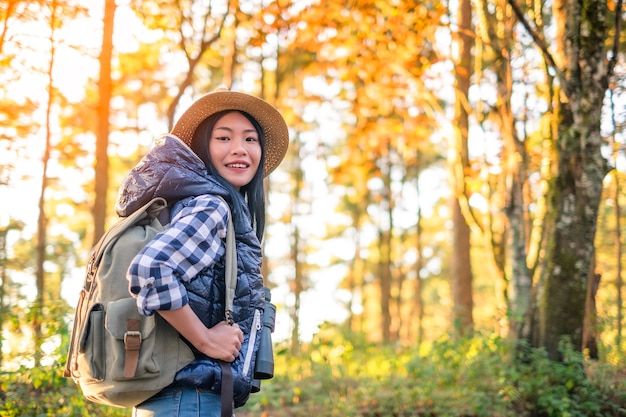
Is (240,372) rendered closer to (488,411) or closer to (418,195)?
(488,411)

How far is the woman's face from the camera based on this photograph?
2.68 meters

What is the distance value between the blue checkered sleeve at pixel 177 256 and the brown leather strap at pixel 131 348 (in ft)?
0.32

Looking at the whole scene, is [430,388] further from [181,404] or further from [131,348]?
[131,348]

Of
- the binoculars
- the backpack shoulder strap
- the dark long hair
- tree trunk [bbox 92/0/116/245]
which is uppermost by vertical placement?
tree trunk [bbox 92/0/116/245]

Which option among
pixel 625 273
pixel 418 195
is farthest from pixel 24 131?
pixel 625 273

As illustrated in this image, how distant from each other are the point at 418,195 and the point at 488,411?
15.1 m

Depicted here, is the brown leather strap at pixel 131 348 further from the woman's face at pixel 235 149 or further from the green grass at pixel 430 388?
the green grass at pixel 430 388

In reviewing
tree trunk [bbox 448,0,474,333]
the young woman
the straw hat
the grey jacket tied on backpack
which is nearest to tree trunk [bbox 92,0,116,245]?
tree trunk [bbox 448,0,474,333]

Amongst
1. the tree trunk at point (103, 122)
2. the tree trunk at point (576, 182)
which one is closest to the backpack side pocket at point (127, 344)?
the tree trunk at point (576, 182)

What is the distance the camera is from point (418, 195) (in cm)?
2044

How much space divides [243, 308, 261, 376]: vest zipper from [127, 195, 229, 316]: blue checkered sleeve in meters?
0.33

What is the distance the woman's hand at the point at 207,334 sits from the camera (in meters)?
2.15

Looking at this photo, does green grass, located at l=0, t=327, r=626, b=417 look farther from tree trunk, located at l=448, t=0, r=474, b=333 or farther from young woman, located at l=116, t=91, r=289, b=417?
young woman, located at l=116, t=91, r=289, b=417

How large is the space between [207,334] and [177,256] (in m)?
0.30
